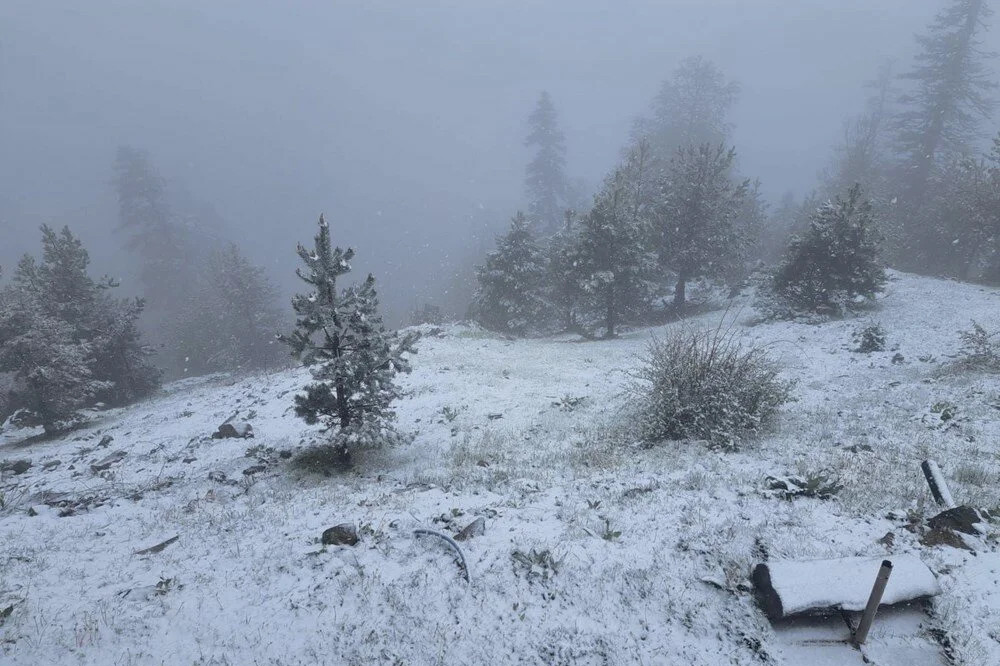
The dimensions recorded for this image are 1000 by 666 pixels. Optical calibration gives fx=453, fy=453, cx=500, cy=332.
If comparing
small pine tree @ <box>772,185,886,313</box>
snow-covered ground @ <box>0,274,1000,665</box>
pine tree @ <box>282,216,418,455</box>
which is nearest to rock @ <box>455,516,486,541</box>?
snow-covered ground @ <box>0,274,1000,665</box>

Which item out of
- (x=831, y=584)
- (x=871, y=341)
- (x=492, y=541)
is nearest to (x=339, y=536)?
(x=492, y=541)

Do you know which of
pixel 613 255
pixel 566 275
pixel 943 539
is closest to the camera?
pixel 943 539

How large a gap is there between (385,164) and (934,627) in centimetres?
14430

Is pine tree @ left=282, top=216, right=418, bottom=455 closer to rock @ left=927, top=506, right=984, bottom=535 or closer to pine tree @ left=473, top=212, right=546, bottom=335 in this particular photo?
rock @ left=927, top=506, right=984, bottom=535

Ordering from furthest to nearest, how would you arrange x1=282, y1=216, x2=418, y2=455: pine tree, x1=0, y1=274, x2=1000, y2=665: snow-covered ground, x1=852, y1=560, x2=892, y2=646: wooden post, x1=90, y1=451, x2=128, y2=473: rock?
1. x1=90, y1=451, x2=128, y2=473: rock
2. x1=282, y1=216, x2=418, y2=455: pine tree
3. x1=0, y1=274, x2=1000, y2=665: snow-covered ground
4. x1=852, y1=560, x2=892, y2=646: wooden post

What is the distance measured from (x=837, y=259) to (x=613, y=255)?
409 inches

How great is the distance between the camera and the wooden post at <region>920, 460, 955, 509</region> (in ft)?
19.4

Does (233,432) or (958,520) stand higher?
(958,520)

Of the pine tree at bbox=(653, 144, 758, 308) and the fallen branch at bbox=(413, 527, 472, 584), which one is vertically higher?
the pine tree at bbox=(653, 144, 758, 308)

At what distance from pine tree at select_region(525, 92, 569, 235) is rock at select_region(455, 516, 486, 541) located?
4396 cm

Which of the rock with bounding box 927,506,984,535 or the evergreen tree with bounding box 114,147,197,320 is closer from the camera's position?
the rock with bounding box 927,506,984,535

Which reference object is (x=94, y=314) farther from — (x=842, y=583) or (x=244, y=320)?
(x=842, y=583)

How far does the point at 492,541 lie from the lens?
595cm

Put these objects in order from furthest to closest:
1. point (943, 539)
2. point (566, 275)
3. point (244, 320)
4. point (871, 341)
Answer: point (244, 320) → point (566, 275) → point (871, 341) → point (943, 539)
